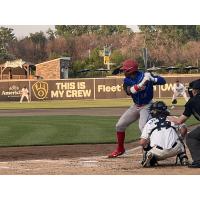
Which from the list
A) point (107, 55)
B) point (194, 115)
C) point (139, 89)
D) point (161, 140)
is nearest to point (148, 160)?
point (161, 140)

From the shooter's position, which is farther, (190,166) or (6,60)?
(6,60)

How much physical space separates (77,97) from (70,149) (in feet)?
48.7

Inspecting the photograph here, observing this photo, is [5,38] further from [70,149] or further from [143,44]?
[70,149]

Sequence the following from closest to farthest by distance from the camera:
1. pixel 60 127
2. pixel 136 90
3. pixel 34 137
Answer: pixel 136 90, pixel 34 137, pixel 60 127

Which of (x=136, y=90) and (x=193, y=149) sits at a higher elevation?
(x=136, y=90)

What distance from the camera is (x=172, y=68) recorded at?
61.3ft

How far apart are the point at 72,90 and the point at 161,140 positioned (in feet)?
53.0

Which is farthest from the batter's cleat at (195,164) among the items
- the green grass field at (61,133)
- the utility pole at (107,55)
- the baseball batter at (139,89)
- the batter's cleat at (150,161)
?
the utility pole at (107,55)

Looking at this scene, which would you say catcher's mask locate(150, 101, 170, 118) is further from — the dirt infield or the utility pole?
the utility pole

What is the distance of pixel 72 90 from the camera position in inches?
994

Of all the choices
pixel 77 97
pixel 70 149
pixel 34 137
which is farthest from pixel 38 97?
pixel 70 149

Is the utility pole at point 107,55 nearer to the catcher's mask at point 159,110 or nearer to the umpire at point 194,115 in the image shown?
the catcher's mask at point 159,110

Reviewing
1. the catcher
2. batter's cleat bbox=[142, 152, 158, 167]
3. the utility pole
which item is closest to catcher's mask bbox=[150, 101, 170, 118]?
the catcher

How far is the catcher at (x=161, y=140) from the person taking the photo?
365 inches
